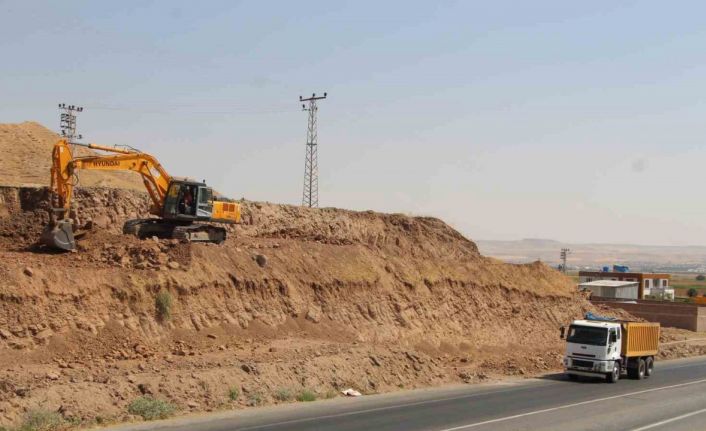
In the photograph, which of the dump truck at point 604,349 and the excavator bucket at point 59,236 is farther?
the dump truck at point 604,349

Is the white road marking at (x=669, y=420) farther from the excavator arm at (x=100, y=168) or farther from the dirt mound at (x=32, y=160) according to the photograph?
the dirt mound at (x=32, y=160)

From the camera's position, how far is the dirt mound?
175 ft

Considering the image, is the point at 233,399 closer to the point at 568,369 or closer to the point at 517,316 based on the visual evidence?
the point at 568,369

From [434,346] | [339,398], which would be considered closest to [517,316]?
[434,346]

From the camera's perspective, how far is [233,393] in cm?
2398

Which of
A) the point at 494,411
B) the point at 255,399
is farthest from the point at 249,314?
the point at 494,411

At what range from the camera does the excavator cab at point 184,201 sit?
33.8m

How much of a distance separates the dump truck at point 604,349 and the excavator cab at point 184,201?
15843 mm

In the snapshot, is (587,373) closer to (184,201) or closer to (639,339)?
(639,339)

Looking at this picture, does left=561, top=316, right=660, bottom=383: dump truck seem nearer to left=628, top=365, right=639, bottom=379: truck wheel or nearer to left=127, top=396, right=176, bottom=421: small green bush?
left=628, top=365, right=639, bottom=379: truck wheel

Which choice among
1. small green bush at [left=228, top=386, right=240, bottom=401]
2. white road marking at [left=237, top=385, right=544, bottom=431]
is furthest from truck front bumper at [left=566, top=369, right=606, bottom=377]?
small green bush at [left=228, top=386, right=240, bottom=401]

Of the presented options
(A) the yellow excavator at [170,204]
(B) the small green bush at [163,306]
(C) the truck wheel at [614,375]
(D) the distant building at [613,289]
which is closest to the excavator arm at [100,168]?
(A) the yellow excavator at [170,204]

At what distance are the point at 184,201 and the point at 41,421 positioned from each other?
1567 centimetres

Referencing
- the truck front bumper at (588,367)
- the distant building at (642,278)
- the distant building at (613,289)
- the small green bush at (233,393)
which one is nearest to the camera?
the small green bush at (233,393)
